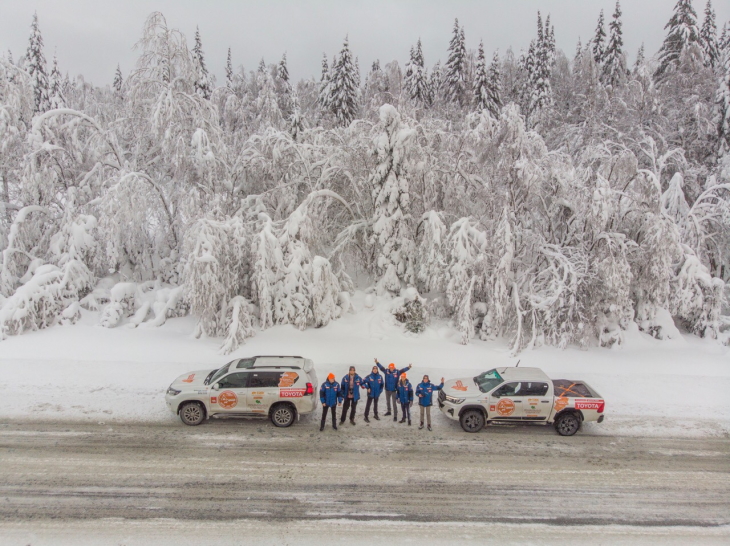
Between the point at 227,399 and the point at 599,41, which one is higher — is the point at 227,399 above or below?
below

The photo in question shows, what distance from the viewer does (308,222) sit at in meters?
16.3

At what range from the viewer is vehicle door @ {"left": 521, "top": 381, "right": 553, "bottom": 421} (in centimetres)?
1027

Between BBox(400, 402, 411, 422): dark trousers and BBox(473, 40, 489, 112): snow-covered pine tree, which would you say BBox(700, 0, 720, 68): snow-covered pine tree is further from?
BBox(400, 402, 411, 422): dark trousers

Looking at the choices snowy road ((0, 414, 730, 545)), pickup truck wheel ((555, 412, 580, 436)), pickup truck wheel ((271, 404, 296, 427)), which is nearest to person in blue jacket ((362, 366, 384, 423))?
snowy road ((0, 414, 730, 545))

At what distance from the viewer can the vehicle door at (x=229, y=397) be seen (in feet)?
33.3

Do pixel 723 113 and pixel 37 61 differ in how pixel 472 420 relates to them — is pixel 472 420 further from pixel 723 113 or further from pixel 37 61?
pixel 37 61

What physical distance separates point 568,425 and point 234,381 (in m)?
8.01

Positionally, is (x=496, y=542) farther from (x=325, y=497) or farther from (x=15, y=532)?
(x=15, y=532)

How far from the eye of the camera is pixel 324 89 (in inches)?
1642

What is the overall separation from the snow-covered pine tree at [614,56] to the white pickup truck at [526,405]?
129 feet

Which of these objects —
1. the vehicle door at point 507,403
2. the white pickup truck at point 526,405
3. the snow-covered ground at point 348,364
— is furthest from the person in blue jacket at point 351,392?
the vehicle door at point 507,403

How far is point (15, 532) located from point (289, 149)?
50.1 ft

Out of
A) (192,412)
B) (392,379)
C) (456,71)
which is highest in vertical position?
(456,71)

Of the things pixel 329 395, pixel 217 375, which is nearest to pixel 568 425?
pixel 329 395
